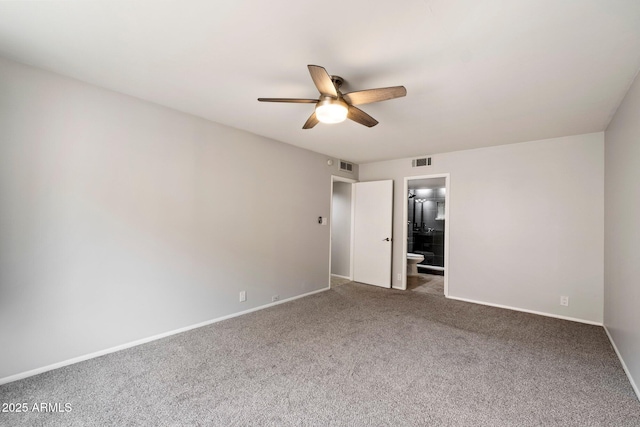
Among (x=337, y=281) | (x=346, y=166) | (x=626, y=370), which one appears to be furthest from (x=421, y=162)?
(x=626, y=370)

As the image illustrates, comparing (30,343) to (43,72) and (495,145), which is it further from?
(495,145)

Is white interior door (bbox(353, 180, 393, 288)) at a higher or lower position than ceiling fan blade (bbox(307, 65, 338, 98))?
lower

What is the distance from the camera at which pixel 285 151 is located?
167 inches

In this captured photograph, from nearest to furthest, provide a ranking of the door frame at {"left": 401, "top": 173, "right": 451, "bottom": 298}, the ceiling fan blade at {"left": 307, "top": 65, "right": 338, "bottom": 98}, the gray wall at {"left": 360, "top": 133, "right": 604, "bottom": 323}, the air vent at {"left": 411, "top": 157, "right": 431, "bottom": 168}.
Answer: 1. the ceiling fan blade at {"left": 307, "top": 65, "right": 338, "bottom": 98}
2. the gray wall at {"left": 360, "top": 133, "right": 604, "bottom": 323}
3. the door frame at {"left": 401, "top": 173, "right": 451, "bottom": 298}
4. the air vent at {"left": 411, "top": 157, "right": 431, "bottom": 168}

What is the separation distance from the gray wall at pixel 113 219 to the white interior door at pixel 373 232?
219 centimetres

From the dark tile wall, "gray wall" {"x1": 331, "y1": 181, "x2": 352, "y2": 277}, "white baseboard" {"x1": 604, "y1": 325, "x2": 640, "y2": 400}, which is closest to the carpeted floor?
"gray wall" {"x1": 331, "y1": 181, "x2": 352, "y2": 277}

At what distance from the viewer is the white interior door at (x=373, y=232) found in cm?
514

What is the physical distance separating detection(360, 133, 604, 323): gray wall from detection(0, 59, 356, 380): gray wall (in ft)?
10.2

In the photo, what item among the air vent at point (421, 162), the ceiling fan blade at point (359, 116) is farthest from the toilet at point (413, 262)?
the ceiling fan blade at point (359, 116)

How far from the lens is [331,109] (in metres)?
2.17

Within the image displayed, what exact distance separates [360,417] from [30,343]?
103 inches

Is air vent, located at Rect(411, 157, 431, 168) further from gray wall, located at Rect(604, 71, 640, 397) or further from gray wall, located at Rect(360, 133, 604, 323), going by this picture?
gray wall, located at Rect(604, 71, 640, 397)

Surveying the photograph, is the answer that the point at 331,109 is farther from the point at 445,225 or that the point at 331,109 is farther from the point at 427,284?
the point at 427,284

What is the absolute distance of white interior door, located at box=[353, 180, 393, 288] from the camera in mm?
5145
